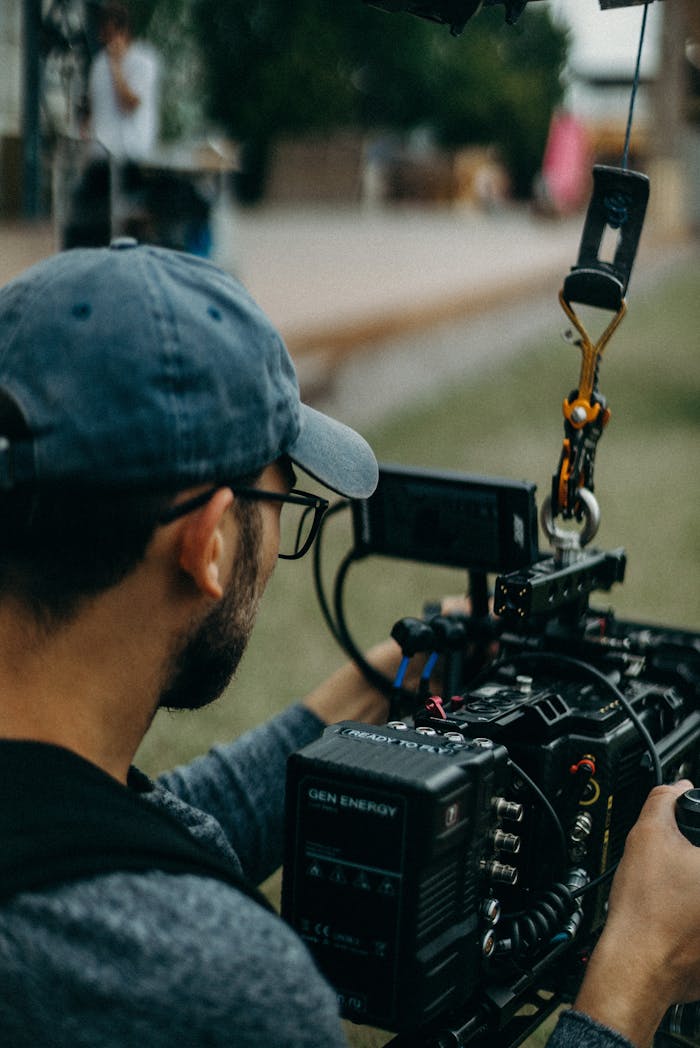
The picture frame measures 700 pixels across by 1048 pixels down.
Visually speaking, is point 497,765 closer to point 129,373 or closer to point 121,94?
point 129,373

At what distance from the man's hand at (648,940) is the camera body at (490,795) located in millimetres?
109

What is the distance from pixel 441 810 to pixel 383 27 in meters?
31.6

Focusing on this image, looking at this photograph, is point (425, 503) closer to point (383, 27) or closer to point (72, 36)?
point (72, 36)

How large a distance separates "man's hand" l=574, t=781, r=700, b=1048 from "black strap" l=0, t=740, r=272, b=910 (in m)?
0.41

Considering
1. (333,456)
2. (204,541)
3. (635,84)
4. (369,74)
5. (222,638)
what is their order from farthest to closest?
(369,74) → (635,84) → (333,456) → (222,638) → (204,541)

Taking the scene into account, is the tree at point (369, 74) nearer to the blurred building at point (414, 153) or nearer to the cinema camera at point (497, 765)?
the blurred building at point (414, 153)

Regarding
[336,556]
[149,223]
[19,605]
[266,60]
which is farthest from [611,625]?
[266,60]

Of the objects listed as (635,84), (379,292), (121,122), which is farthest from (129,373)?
(379,292)

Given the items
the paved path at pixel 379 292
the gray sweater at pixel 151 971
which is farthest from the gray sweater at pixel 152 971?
the paved path at pixel 379 292

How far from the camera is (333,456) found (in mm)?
1407

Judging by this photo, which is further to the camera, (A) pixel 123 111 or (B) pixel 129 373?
(A) pixel 123 111

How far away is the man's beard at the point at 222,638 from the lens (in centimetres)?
126

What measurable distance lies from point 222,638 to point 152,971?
13.3 inches

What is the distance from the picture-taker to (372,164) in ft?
98.3
